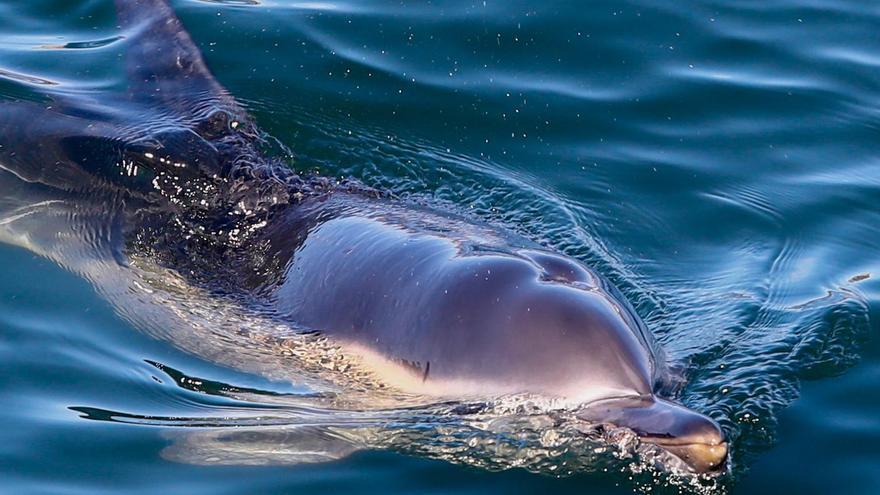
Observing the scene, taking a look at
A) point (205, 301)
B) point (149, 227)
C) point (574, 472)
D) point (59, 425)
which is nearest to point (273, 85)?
point (149, 227)

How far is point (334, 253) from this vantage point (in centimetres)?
783

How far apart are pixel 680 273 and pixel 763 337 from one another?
3.90ft

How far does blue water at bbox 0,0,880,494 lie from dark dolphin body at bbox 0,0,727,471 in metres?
0.52

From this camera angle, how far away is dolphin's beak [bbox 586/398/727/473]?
→ 5941 mm

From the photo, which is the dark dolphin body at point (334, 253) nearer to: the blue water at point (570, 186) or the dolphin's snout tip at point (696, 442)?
the dolphin's snout tip at point (696, 442)

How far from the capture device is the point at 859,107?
476 inches

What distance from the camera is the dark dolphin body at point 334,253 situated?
259 inches

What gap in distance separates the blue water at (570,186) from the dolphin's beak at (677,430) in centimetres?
49

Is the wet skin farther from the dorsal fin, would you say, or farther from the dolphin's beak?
the dorsal fin

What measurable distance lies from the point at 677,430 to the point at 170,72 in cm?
620

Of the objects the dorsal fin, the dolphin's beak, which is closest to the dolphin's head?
the dolphin's beak

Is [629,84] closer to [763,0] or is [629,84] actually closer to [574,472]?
[763,0]

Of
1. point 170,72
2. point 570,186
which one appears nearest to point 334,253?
point 570,186

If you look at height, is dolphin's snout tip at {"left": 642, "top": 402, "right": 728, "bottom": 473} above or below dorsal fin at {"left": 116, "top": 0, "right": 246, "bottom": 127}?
below
